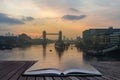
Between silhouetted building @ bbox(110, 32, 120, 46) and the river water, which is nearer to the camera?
the river water

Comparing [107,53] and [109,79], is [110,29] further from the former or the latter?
[109,79]

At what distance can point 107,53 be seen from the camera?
81875 mm

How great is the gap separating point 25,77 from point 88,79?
2.38 metres

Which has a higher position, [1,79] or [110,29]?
[110,29]

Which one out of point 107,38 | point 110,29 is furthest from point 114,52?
point 110,29

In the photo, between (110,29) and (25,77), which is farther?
(110,29)

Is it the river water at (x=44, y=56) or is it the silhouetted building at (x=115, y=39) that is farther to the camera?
the silhouetted building at (x=115, y=39)

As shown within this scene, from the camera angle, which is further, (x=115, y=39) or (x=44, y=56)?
(x=115, y=39)

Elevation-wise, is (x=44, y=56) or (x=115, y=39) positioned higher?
(x=115, y=39)

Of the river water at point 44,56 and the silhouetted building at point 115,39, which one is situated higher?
the silhouetted building at point 115,39

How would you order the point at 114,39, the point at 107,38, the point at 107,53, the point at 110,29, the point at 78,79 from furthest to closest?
the point at 110,29 < the point at 107,38 < the point at 114,39 < the point at 107,53 < the point at 78,79

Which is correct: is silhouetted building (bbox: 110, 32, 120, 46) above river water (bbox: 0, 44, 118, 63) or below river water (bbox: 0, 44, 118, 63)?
above

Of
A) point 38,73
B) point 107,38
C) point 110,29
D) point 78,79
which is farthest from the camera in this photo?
point 110,29

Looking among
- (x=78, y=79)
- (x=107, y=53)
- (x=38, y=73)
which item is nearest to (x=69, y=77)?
(x=78, y=79)
